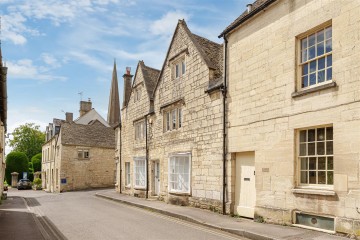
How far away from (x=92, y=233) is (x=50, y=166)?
35566 millimetres

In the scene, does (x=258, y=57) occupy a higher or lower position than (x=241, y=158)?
higher

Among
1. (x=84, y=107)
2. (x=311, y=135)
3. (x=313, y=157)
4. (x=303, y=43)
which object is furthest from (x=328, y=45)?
(x=84, y=107)

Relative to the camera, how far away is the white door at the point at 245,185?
12.1m

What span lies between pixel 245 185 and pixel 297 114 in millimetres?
3605

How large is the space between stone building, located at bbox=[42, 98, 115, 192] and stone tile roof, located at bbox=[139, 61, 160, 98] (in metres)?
17.7

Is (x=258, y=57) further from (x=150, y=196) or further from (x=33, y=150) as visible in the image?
(x=33, y=150)

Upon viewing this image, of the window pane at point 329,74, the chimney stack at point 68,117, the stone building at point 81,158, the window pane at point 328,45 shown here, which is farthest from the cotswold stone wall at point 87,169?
the window pane at point 328,45

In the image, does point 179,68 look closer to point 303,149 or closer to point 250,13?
point 250,13

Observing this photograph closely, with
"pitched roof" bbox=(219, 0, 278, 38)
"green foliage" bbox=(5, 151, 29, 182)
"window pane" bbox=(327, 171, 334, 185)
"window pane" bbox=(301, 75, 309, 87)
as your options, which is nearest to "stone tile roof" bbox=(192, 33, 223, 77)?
"pitched roof" bbox=(219, 0, 278, 38)

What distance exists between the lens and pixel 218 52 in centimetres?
1697

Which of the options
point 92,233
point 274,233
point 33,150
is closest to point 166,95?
point 92,233

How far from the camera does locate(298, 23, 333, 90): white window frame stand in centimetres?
952

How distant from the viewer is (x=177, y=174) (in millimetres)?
17000

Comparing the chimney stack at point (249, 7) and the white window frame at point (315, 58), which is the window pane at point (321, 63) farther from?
the chimney stack at point (249, 7)
